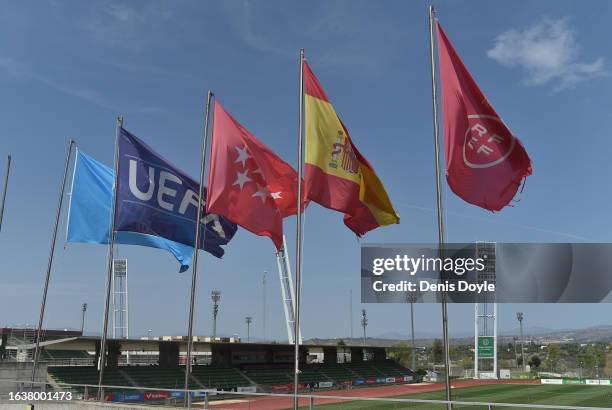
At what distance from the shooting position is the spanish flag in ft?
51.2

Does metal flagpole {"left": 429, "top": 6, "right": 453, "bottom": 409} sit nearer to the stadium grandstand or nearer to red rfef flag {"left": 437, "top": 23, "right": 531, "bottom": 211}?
red rfef flag {"left": 437, "top": 23, "right": 531, "bottom": 211}

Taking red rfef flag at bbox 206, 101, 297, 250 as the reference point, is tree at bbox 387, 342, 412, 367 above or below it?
below

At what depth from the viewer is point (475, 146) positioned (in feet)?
43.9

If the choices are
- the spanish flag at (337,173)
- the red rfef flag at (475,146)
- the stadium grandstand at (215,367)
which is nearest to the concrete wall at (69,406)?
the spanish flag at (337,173)

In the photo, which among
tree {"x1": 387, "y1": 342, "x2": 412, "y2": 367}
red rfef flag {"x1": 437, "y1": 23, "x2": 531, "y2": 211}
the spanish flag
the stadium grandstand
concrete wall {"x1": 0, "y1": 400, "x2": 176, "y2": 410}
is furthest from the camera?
tree {"x1": 387, "y1": 342, "x2": 412, "y2": 367}

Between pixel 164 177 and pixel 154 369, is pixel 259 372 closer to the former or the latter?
pixel 154 369

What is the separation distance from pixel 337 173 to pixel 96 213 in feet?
32.6

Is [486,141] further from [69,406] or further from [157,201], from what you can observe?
[69,406]

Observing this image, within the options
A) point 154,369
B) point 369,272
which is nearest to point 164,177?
point 369,272

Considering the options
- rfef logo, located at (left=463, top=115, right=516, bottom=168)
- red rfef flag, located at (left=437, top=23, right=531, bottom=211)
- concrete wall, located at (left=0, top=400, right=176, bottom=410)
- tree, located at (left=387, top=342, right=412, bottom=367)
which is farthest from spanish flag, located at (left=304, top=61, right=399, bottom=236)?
tree, located at (left=387, top=342, right=412, bottom=367)

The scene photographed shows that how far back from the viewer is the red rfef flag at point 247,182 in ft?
55.0

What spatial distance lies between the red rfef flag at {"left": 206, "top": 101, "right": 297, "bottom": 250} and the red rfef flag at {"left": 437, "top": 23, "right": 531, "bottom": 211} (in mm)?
5865

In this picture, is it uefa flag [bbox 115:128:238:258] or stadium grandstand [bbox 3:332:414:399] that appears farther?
stadium grandstand [bbox 3:332:414:399]

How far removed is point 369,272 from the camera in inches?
1147
